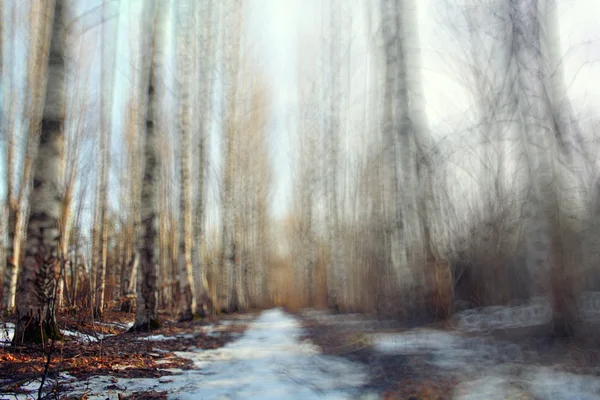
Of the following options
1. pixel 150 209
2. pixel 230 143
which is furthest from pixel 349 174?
pixel 150 209

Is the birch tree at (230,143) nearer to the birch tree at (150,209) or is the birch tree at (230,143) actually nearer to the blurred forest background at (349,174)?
the blurred forest background at (349,174)

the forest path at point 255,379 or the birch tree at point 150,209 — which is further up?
the birch tree at point 150,209

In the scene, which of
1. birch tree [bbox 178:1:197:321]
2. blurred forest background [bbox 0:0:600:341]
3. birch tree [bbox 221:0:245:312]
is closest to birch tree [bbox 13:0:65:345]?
blurred forest background [bbox 0:0:600:341]

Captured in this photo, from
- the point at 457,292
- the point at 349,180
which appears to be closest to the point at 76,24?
the point at 457,292

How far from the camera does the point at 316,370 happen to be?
4664mm

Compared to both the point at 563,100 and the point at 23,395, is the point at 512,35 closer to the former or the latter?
the point at 563,100

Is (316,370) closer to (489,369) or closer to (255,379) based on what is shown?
(255,379)

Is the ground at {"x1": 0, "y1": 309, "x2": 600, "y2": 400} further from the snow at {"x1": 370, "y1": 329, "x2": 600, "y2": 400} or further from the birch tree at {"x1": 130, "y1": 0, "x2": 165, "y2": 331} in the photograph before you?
the birch tree at {"x1": 130, "y1": 0, "x2": 165, "y2": 331}

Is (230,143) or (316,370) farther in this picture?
(230,143)

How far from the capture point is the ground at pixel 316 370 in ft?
10.8

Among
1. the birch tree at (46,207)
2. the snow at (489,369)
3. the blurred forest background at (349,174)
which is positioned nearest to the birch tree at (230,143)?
the blurred forest background at (349,174)

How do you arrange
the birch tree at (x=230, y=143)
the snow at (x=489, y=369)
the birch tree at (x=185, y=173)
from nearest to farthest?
the snow at (x=489, y=369) → the birch tree at (x=185, y=173) → the birch tree at (x=230, y=143)

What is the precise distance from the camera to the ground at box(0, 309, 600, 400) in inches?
130

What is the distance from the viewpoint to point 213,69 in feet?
49.4
